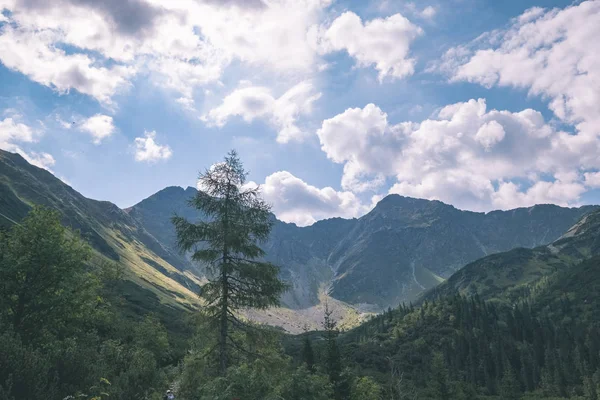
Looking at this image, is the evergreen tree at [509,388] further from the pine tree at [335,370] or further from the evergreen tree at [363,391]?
the pine tree at [335,370]

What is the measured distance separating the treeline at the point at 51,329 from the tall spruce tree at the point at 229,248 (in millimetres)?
5077

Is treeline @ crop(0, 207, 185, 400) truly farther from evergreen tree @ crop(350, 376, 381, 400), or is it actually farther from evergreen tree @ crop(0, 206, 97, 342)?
evergreen tree @ crop(350, 376, 381, 400)

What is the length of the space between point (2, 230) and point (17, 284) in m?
6.23

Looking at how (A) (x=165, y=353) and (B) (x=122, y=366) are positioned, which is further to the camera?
(A) (x=165, y=353)

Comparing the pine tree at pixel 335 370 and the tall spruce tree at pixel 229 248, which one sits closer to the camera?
the tall spruce tree at pixel 229 248

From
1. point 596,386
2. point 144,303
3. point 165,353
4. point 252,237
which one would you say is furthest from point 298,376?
point 144,303

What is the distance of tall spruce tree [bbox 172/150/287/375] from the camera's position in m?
20.5

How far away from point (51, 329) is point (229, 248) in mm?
12379

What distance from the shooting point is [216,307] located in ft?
69.3

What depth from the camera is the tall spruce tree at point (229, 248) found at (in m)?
20.5

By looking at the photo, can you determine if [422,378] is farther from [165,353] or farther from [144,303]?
[144,303]

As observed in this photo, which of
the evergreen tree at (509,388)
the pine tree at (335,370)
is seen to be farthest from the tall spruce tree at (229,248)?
the evergreen tree at (509,388)

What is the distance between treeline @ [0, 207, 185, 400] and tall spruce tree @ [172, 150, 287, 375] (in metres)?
5.08

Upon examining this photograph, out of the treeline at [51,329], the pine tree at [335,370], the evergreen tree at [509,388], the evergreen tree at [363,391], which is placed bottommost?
the evergreen tree at [509,388]
